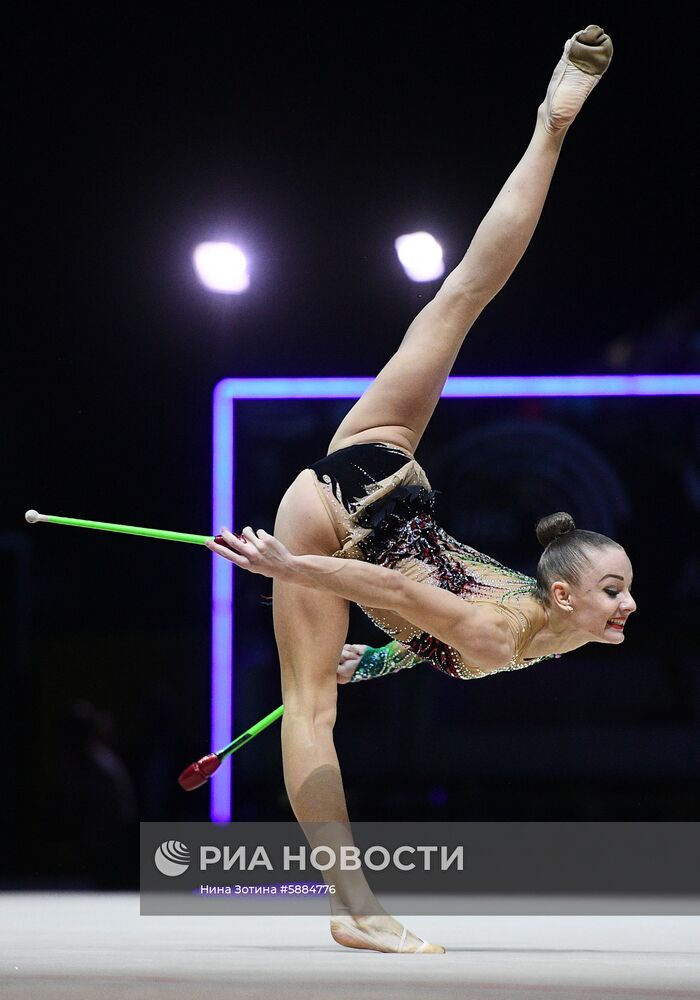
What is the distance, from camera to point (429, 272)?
3.24m

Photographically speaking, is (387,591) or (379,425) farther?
(379,425)

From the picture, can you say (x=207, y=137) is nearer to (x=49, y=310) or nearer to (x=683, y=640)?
(x=49, y=310)

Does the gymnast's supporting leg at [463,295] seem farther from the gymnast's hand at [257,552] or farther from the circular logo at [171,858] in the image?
the circular logo at [171,858]

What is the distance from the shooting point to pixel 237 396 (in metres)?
3.30

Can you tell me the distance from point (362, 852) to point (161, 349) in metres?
1.33

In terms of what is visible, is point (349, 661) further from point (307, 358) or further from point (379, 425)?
point (307, 358)

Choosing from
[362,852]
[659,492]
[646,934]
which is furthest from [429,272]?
[646,934]

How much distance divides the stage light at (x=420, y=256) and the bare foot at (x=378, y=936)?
72.3 inches

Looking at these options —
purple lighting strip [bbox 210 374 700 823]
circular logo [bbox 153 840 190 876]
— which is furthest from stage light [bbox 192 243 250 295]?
circular logo [bbox 153 840 190 876]

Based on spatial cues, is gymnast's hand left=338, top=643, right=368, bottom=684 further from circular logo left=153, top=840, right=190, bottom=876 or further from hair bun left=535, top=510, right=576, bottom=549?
circular logo left=153, top=840, right=190, bottom=876

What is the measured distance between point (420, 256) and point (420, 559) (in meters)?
1.50

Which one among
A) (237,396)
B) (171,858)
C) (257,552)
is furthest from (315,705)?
(171,858)

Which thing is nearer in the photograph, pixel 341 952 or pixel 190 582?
pixel 341 952

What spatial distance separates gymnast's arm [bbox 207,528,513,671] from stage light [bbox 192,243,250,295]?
1.77 metres
